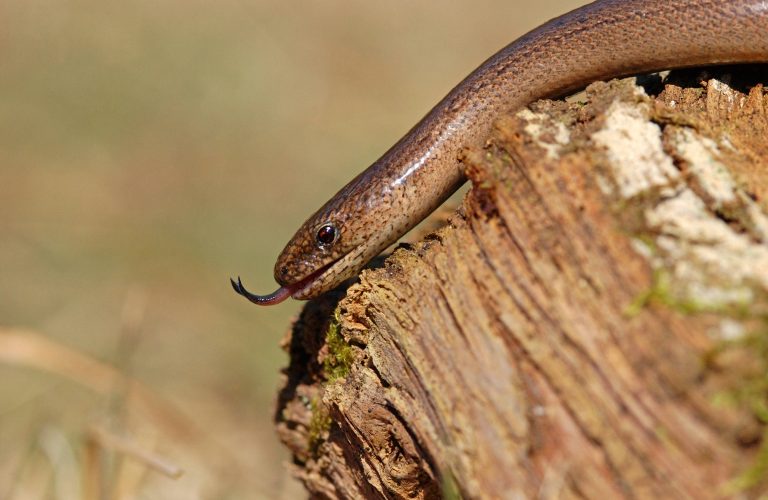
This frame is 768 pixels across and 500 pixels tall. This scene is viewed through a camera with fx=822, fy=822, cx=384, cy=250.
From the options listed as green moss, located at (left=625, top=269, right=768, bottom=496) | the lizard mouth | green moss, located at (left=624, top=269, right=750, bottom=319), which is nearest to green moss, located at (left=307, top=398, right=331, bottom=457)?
the lizard mouth

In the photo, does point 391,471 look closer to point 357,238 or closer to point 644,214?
point 644,214

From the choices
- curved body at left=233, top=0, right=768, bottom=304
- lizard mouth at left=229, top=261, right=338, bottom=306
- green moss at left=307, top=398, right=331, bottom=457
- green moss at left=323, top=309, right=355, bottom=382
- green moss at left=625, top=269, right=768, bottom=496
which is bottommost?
green moss at left=625, top=269, right=768, bottom=496

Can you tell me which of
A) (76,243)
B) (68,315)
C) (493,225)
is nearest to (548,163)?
(493,225)

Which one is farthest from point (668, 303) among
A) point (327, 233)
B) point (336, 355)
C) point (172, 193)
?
point (172, 193)

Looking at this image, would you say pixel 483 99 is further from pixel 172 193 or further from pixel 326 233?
pixel 172 193

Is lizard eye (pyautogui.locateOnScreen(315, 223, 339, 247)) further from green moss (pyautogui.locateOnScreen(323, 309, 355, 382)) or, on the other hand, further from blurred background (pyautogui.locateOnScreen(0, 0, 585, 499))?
blurred background (pyautogui.locateOnScreen(0, 0, 585, 499))

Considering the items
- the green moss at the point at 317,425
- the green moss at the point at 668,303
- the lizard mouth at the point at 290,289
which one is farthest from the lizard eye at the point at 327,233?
the green moss at the point at 668,303
